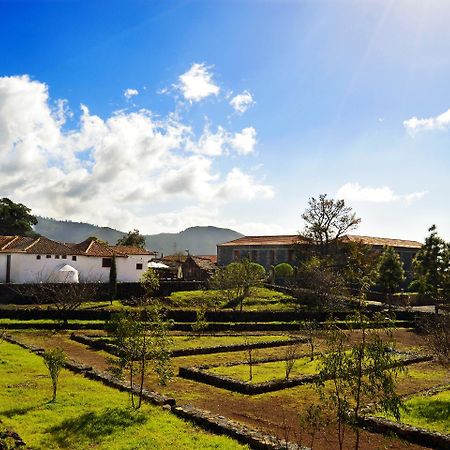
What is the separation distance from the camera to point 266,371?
2067cm

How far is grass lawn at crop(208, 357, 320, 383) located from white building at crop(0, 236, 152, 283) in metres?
25.9

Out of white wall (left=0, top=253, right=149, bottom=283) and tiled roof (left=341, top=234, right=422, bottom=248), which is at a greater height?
tiled roof (left=341, top=234, right=422, bottom=248)

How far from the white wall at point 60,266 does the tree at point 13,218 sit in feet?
93.0

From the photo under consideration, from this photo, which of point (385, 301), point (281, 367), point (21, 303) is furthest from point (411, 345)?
point (21, 303)

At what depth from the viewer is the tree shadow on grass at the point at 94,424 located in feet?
36.3

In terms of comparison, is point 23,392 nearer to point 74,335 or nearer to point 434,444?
point 434,444

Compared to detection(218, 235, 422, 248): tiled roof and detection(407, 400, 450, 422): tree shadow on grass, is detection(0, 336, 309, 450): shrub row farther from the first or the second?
detection(218, 235, 422, 248): tiled roof

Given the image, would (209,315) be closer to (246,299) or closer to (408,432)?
(246,299)

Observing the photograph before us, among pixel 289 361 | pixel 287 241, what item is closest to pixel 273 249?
pixel 287 241

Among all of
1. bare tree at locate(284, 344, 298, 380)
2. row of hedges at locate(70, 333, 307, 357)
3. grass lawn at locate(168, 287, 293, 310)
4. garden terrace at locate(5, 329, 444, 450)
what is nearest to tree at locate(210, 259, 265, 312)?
grass lawn at locate(168, 287, 293, 310)

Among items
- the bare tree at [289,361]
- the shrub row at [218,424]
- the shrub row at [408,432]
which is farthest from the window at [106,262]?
the shrub row at [408,432]

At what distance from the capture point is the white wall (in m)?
43.9

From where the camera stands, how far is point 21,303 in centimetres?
3816

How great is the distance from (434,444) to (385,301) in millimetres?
38298
